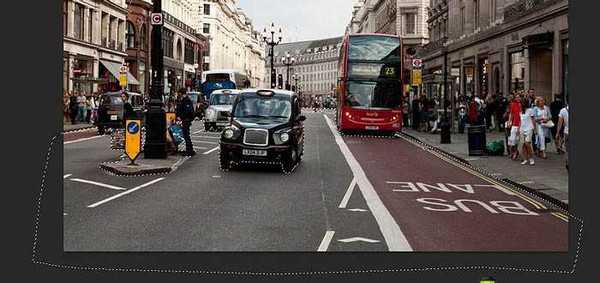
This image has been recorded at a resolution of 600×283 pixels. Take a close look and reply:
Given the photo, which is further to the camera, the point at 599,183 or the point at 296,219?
the point at 296,219

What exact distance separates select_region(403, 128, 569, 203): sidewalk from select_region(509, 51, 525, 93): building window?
7767 mm

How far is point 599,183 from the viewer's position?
7.08 metres

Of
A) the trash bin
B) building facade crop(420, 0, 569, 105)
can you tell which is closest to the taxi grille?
the trash bin

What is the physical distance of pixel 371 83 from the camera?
32.2 metres

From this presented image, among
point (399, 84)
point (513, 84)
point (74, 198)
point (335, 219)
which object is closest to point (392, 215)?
point (335, 219)

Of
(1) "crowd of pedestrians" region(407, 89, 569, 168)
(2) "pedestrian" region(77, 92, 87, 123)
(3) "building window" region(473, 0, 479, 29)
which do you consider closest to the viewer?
(1) "crowd of pedestrians" region(407, 89, 569, 168)

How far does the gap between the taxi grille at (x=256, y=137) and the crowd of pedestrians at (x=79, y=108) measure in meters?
21.1

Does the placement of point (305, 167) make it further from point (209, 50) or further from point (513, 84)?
point (209, 50)

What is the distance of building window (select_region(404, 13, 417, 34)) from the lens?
80.7 m

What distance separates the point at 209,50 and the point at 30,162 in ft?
228

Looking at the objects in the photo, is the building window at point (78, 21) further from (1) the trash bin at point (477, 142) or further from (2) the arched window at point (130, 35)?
(1) the trash bin at point (477, 142)

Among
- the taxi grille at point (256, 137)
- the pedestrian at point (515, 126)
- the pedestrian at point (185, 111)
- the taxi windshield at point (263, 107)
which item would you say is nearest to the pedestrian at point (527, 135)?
the pedestrian at point (515, 126)

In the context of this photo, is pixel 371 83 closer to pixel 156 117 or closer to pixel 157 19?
pixel 156 117

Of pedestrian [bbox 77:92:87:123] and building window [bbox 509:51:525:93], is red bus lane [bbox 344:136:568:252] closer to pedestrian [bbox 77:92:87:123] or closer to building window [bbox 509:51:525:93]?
building window [bbox 509:51:525:93]
